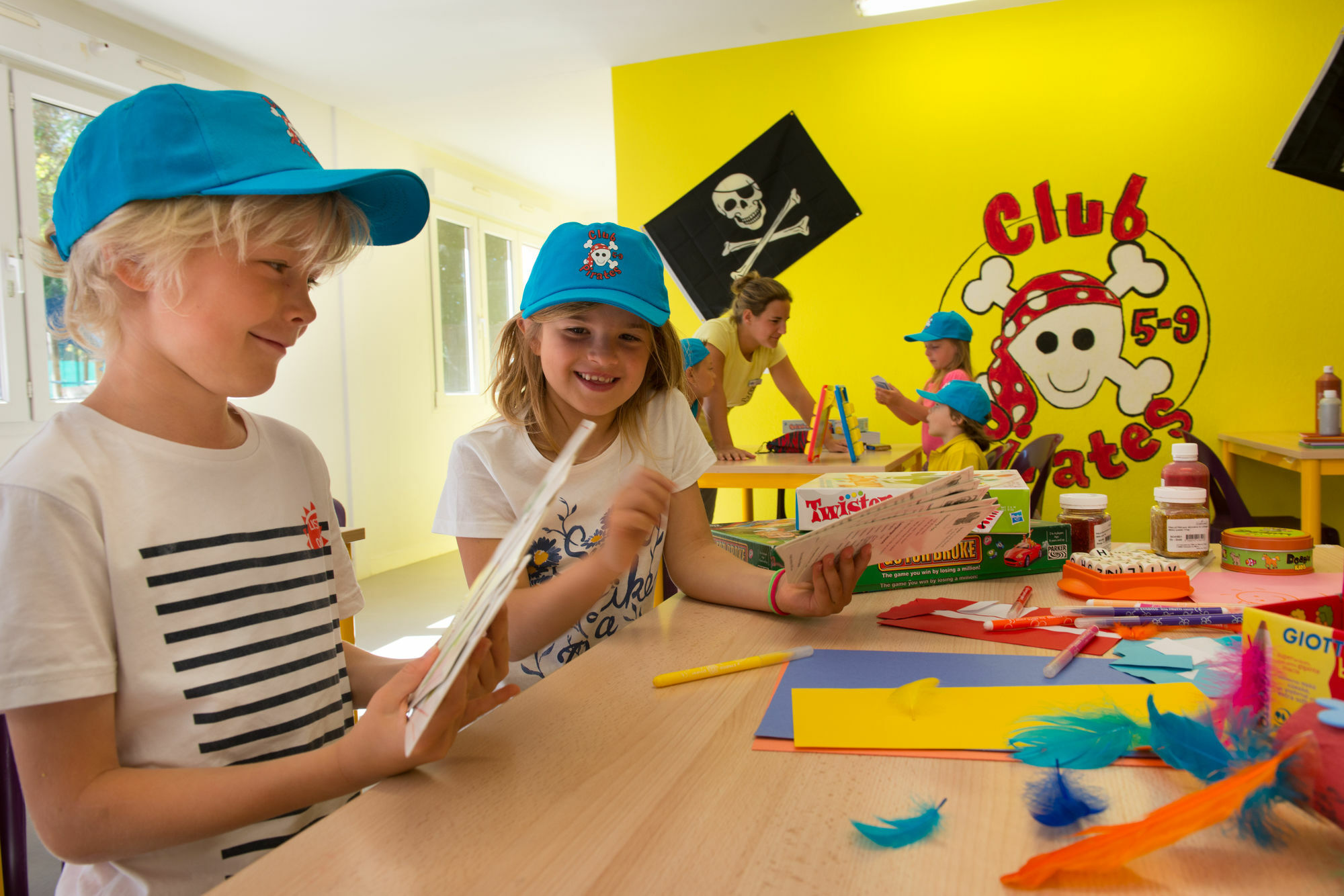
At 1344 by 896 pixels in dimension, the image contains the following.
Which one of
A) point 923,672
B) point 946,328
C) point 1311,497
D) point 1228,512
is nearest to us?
point 923,672

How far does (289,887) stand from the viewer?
1.60 ft

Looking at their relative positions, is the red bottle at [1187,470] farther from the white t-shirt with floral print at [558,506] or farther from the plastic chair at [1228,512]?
the plastic chair at [1228,512]

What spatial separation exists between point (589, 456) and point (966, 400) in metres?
2.13

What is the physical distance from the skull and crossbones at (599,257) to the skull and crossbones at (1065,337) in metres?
3.54

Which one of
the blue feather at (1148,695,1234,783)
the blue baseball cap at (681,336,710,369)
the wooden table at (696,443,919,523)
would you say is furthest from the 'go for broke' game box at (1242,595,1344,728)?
the blue baseball cap at (681,336,710,369)

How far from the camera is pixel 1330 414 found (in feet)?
10.8

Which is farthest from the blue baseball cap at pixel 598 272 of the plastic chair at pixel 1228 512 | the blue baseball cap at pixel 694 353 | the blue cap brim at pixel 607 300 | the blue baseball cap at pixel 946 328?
the blue baseball cap at pixel 946 328

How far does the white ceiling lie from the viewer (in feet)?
12.9

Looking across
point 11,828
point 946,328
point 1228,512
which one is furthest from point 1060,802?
point 946,328

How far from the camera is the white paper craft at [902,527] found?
2.97 feet

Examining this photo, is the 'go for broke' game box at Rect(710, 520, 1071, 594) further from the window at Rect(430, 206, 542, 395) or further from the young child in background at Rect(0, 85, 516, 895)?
the window at Rect(430, 206, 542, 395)

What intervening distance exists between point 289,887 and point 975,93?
4.68 m

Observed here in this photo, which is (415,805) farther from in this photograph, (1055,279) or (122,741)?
(1055,279)

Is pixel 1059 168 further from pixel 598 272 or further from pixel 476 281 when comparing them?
pixel 476 281
